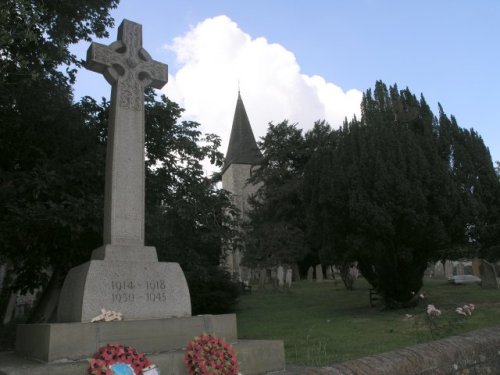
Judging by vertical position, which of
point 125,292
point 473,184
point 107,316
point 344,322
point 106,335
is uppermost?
point 473,184

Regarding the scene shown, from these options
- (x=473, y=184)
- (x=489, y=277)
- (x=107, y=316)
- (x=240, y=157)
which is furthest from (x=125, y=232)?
(x=240, y=157)

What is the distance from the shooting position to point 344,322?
46.1 ft

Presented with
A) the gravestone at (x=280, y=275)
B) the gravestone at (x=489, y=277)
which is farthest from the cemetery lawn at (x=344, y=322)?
the gravestone at (x=280, y=275)

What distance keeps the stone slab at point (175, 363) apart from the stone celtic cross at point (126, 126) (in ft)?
5.85

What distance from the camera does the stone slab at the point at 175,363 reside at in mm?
4379

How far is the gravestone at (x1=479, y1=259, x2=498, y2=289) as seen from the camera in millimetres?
22578

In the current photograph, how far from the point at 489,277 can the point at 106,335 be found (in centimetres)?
2224

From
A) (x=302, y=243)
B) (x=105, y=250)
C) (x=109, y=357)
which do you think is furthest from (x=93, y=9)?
(x=302, y=243)

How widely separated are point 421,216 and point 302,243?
16814mm

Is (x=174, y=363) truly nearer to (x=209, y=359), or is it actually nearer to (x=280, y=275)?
(x=209, y=359)

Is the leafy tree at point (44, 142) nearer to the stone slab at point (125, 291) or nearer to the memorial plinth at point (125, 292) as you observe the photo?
the memorial plinth at point (125, 292)

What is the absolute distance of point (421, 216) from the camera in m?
14.9

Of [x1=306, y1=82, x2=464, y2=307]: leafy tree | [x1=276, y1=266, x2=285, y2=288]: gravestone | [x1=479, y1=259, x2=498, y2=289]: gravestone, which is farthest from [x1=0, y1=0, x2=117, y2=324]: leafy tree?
[x1=276, y1=266, x2=285, y2=288]: gravestone

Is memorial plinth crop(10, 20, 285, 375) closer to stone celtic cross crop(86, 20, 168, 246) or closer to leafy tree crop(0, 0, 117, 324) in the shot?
stone celtic cross crop(86, 20, 168, 246)
